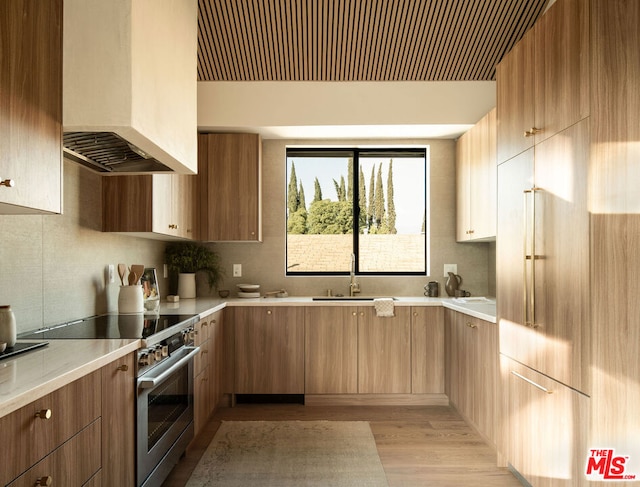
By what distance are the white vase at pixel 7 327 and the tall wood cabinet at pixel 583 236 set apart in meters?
2.13

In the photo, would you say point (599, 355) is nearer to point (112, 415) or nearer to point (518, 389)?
point (518, 389)

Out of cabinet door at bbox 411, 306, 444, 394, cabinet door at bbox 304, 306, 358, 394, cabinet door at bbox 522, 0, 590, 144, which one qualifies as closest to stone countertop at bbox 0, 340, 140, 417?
cabinet door at bbox 522, 0, 590, 144

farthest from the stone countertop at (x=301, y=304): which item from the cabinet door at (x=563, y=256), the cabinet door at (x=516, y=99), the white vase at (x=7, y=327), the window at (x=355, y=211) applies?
the white vase at (x=7, y=327)

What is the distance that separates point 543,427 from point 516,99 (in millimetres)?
1574

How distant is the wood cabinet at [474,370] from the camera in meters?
3.02

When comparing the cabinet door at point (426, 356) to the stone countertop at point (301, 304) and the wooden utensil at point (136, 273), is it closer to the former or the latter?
the stone countertop at point (301, 304)

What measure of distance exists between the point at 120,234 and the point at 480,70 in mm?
3007

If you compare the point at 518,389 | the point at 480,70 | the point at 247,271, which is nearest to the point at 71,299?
the point at 247,271

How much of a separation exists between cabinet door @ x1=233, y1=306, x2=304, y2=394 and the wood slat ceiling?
1.92m

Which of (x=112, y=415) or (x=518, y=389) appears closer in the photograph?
(x=112, y=415)

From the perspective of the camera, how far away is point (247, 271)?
185 inches

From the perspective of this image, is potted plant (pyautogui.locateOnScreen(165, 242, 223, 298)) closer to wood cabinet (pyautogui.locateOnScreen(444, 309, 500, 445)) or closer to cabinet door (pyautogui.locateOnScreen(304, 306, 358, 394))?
cabinet door (pyautogui.locateOnScreen(304, 306, 358, 394))

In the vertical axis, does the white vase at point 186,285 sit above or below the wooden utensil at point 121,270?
below

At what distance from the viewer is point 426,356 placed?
13.4ft
